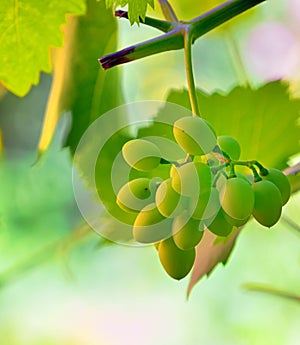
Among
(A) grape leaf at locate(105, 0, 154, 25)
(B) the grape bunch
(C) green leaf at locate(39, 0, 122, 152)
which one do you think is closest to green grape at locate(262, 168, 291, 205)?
(B) the grape bunch

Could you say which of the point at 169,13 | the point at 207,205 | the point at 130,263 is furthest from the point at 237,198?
the point at 130,263

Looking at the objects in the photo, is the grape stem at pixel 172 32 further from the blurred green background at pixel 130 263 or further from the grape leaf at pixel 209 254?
the blurred green background at pixel 130 263

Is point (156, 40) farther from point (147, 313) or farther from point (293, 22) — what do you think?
point (147, 313)

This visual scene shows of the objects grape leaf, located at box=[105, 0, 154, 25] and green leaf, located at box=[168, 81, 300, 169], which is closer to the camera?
grape leaf, located at box=[105, 0, 154, 25]

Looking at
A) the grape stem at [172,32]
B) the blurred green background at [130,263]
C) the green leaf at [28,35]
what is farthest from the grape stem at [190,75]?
the blurred green background at [130,263]

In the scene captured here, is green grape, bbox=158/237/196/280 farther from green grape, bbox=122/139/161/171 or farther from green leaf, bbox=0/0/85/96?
green leaf, bbox=0/0/85/96
